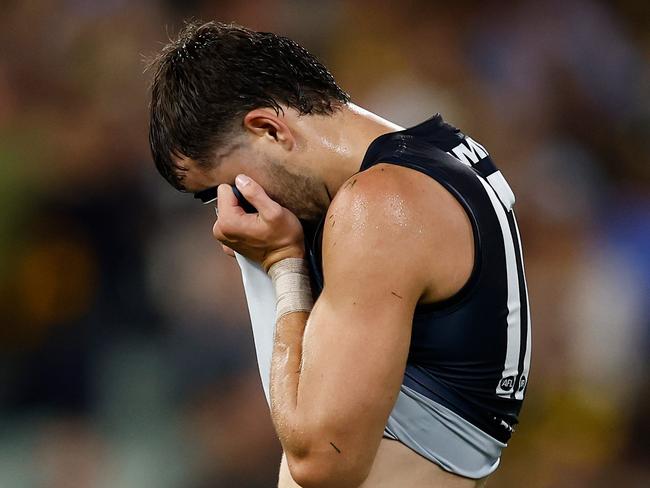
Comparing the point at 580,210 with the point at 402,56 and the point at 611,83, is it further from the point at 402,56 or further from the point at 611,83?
the point at 402,56

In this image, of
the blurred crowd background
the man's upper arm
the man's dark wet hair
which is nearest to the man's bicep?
the man's upper arm

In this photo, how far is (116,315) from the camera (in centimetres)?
364

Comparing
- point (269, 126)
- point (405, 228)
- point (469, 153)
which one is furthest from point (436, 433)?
point (269, 126)

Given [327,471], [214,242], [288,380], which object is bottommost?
[214,242]

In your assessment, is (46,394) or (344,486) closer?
(344,486)

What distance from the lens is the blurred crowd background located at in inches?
140

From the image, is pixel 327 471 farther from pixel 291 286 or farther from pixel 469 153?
pixel 469 153

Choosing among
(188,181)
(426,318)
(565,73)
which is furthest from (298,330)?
(565,73)

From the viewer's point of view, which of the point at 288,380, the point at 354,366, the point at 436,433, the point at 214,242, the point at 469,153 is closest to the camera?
the point at 354,366

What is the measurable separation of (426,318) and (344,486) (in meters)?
0.33

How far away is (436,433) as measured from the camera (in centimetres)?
A: 172

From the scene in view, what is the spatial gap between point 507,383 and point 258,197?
24.1 inches

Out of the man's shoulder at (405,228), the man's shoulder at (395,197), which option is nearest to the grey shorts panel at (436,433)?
the man's shoulder at (405,228)

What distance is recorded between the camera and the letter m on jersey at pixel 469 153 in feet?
5.84
